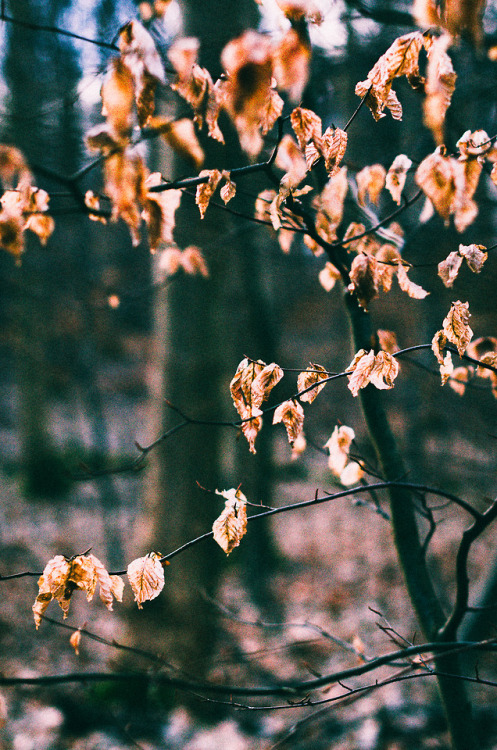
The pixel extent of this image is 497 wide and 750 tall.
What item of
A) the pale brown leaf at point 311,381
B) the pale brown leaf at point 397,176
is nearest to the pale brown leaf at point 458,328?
the pale brown leaf at point 311,381

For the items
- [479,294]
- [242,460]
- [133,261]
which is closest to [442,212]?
[479,294]

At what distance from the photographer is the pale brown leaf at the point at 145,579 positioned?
108 centimetres

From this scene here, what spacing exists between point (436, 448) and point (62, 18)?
27.7 feet

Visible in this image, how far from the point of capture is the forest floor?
295 cm

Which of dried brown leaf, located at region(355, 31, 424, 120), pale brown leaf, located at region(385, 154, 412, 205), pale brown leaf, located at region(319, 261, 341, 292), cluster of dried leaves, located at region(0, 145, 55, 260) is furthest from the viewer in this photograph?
pale brown leaf, located at region(319, 261, 341, 292)

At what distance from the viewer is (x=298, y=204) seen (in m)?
1.34

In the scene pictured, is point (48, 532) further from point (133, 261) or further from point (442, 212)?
point (133, 261)

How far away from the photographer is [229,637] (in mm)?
4125

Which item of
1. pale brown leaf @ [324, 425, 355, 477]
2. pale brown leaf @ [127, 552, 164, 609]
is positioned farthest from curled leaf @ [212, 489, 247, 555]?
pale brown leaf @ [324, 425, 355, 477]

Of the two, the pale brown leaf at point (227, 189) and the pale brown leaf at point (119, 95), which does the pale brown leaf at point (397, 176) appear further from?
the pale brown leaf at point (119, 95)

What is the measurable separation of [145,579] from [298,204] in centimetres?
107

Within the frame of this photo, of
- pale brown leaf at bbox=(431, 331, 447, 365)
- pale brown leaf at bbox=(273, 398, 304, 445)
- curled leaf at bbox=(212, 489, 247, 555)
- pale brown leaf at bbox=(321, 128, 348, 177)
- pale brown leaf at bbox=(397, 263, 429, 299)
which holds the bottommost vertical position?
curled leaf at bbox=(212, 489, 247, 555)

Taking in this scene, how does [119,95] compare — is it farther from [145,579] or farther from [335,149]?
[145,579]

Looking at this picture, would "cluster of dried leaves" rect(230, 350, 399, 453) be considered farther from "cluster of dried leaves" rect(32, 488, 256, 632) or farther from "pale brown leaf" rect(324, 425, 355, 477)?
"pale brown leaf" rect(324, 425, 355, 477)
